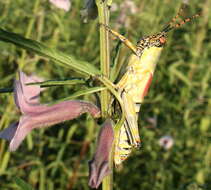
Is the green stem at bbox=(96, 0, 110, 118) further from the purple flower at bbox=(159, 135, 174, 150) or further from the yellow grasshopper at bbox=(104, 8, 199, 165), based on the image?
the purple flower at bbox=(159, 135, 174, 150)

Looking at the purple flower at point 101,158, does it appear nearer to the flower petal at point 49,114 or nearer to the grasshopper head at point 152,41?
the flower petal at point 49,114

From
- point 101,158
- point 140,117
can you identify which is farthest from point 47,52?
point 140,117

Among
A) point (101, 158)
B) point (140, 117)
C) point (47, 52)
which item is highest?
point (140, 117)

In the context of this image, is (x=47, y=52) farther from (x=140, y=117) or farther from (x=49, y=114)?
(x=140, y=117)

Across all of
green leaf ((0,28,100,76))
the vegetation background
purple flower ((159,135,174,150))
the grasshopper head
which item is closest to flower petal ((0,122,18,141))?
green leaf ((0,28,100,76))

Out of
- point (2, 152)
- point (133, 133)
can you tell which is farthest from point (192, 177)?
point (133, 133)
